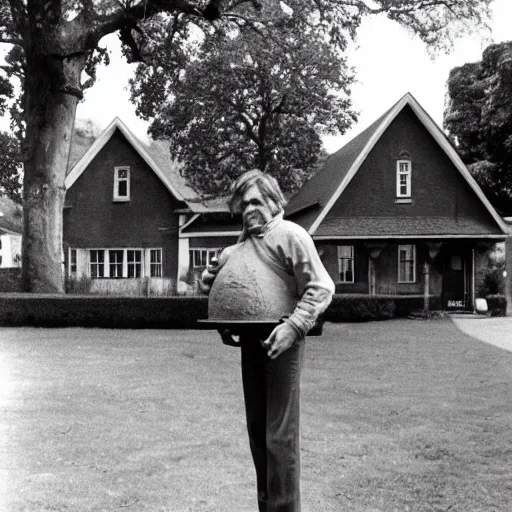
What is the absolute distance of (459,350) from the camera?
15.1 meters

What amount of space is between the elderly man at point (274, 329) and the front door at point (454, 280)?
23842mm

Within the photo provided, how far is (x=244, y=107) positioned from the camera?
31.5m

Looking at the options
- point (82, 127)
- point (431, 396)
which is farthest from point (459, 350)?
point (82, 127)

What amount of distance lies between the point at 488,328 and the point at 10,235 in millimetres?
44412

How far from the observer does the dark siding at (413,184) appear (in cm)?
2586

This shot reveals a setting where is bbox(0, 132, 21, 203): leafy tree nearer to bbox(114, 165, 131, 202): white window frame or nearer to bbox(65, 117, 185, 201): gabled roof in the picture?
bbox(65, 117, 185, 201): gabled roof

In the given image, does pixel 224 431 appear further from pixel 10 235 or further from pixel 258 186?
pixel 10 235

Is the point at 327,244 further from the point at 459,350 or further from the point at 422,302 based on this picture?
the point at 459,350

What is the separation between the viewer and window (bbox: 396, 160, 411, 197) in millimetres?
26109

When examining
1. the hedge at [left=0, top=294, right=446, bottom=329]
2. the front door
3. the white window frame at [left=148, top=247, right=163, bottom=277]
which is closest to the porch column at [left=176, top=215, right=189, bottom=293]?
the white window frame at [left=148, top=247, right=163, bottom=277]

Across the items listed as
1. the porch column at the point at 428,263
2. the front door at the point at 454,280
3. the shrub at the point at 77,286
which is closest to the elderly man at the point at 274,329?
the shrub at the point at 77,286

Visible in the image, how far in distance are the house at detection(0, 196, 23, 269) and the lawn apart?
4299 centimetres

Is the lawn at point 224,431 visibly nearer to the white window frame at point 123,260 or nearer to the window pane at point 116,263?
the white window frame at point 123,260

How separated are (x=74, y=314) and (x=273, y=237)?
1561 centimetres
